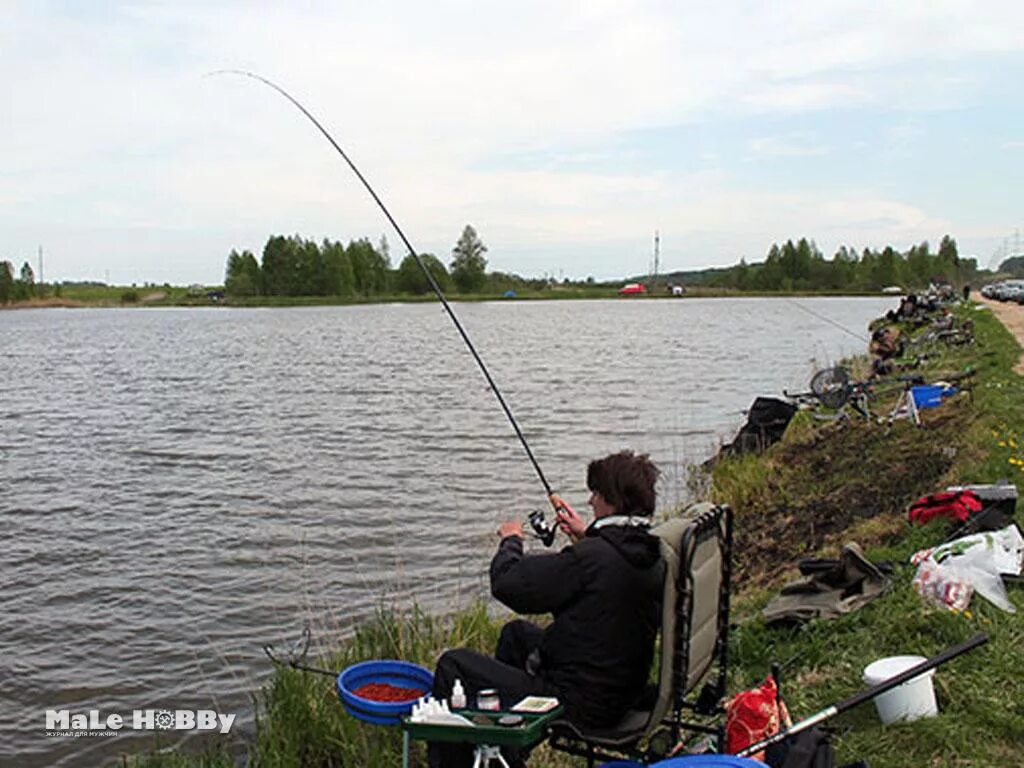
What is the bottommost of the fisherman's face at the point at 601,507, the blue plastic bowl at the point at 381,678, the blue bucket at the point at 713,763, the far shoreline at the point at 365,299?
the blue plastic bowl at the point at 381,678

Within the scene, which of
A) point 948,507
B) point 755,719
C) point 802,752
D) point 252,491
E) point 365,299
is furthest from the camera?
point 365,299

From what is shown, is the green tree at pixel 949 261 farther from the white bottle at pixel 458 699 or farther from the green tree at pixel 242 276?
the white bottle at pixel 458 699

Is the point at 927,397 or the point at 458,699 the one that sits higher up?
the point at 927,397

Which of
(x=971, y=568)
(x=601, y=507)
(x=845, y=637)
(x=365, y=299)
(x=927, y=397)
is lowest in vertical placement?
(x=845, y=637)

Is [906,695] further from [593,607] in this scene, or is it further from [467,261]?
[467,261]

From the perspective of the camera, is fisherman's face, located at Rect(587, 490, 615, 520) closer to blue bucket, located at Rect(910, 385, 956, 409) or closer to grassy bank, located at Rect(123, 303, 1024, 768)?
grassy bank, located at Rect(123, 303, 1024, 768)

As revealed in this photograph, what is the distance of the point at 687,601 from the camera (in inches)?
127

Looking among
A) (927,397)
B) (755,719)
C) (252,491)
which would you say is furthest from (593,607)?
(927,397)

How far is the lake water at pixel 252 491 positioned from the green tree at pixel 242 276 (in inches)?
2821

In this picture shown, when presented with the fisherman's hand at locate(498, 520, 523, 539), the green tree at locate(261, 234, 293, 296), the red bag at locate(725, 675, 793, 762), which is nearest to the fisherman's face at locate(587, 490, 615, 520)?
the fisherman's hand at locate(498, 520, 523, 539)

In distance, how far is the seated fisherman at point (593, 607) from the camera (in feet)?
10.9

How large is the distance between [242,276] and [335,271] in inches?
390

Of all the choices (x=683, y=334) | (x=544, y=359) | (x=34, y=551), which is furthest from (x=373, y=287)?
(x=34, y=551)

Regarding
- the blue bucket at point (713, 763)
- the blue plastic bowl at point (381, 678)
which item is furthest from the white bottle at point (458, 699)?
the blue bucket at point (713, 763)
